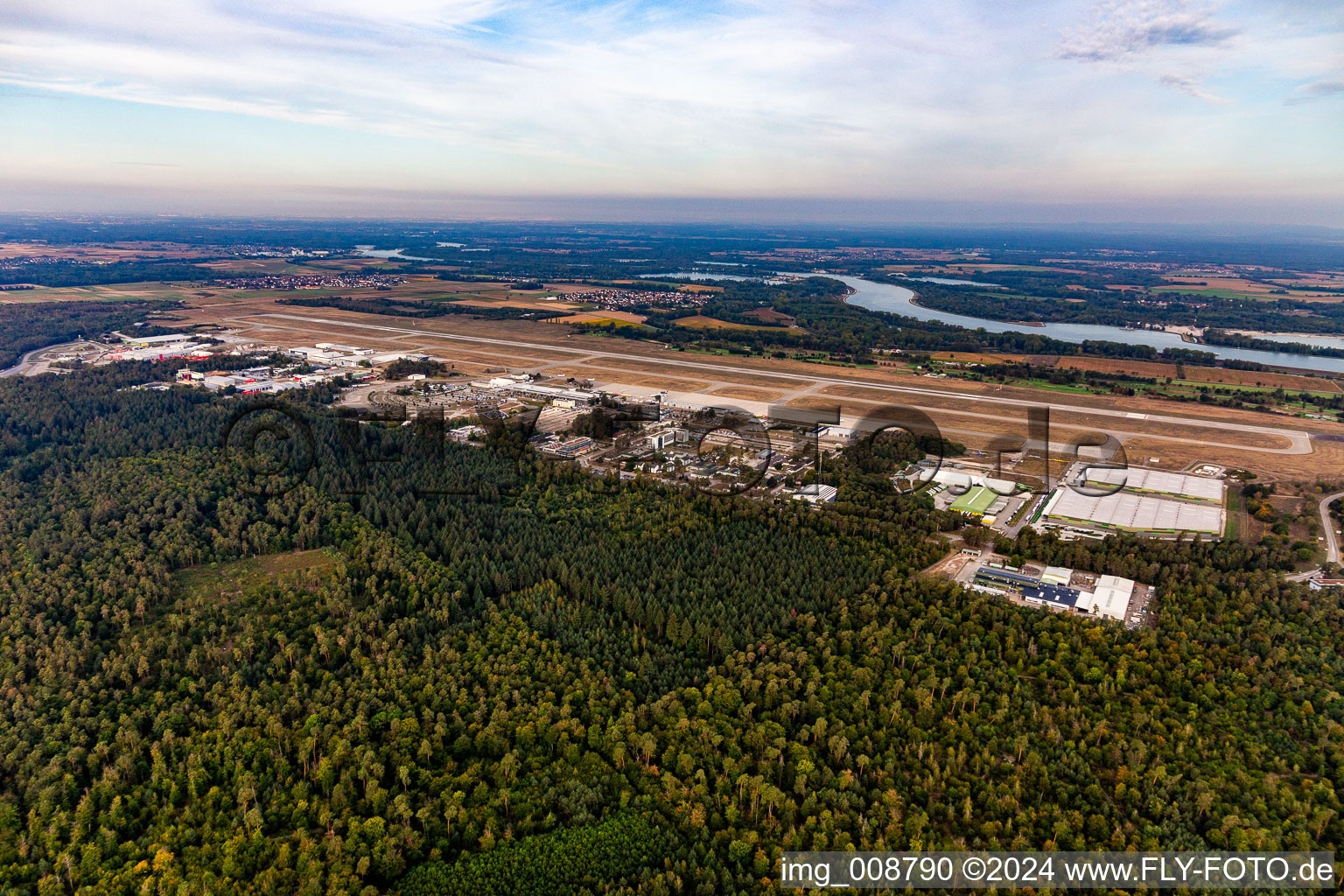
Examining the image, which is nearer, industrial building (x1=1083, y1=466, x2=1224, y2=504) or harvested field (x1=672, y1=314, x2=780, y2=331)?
industrial building (x1=1083, y1=466, x2=1224, y2=504)

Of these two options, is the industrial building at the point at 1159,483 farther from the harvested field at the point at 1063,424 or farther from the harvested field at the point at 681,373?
the harvested field at the point at 681,373

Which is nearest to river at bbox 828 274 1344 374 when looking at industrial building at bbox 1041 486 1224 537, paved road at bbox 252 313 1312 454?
paved road at bbox 252 313 1312 454

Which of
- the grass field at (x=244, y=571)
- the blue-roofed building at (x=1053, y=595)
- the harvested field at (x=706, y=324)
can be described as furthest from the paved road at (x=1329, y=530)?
the harvested field at (x=706, y=324)

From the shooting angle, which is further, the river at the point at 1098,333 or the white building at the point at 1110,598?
the river at the point at 1098,333

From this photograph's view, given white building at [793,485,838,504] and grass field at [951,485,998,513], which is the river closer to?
grass field at [951,485,998,513]

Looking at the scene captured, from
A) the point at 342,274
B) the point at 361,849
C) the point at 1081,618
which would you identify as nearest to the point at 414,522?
the point at 361,849

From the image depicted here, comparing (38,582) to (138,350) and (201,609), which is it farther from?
(138,350)
